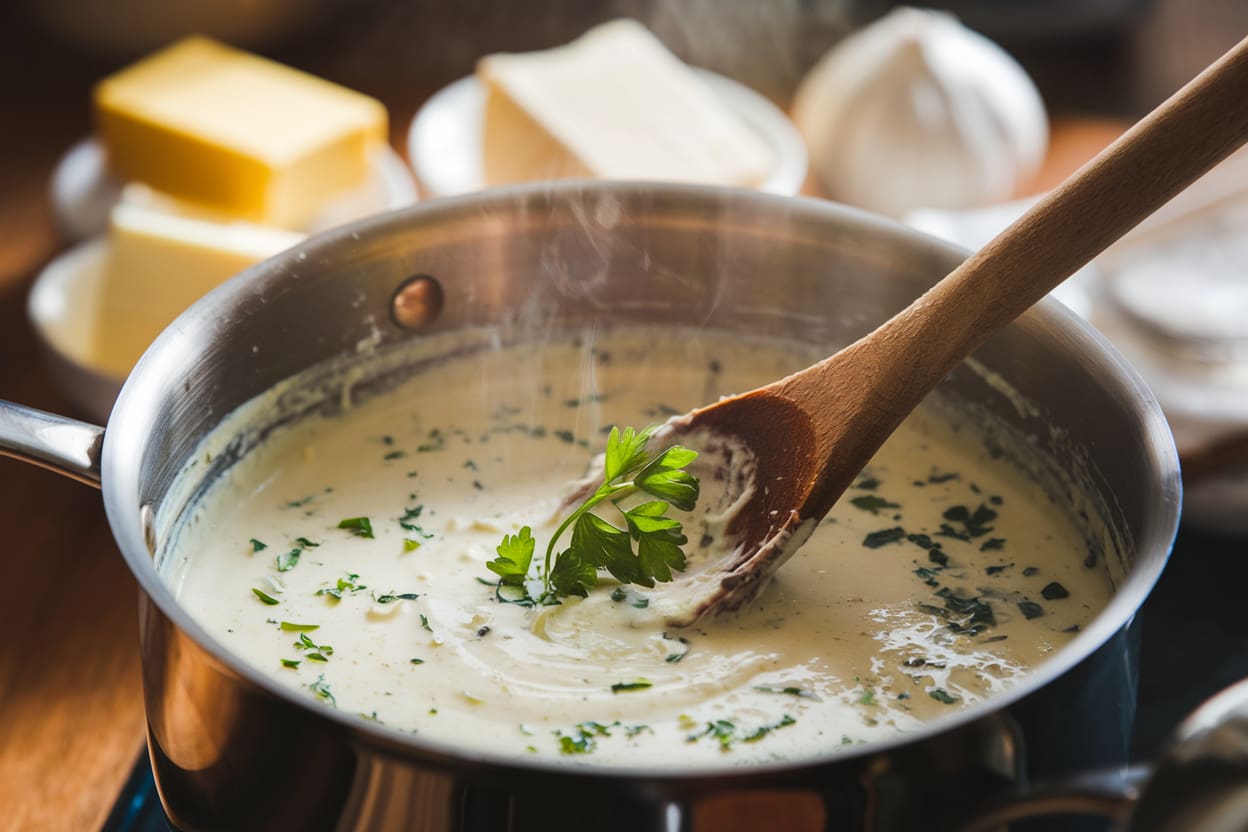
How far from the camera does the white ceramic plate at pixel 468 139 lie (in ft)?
6.18

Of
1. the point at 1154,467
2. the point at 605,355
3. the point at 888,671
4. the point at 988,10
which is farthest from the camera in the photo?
the point at 988,10

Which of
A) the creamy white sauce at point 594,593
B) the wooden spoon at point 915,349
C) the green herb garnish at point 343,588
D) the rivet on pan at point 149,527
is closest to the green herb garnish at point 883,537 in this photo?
the creamy white sauce at point 594,593

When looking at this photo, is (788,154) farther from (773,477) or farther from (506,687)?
(506,687)

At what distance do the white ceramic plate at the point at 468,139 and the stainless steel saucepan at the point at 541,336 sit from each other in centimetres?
52

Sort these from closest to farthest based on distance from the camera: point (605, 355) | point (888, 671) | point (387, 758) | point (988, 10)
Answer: point (387, 758)
point (888, 671)
point (605, 355)
point (988, 10)

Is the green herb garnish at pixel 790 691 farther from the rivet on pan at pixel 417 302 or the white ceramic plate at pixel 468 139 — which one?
the white ceramic plate at pixel 468 139

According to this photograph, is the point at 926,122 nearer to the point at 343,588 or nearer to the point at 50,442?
the point at 343,588

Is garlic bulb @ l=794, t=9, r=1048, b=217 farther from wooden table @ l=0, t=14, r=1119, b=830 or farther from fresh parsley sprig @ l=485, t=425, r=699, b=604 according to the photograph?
wooden table @ l=0, t=14, r=1119, b=830

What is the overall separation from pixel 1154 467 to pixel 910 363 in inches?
7.9

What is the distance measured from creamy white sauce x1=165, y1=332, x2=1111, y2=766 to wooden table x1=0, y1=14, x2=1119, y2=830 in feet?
0.68

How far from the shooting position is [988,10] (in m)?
2.32

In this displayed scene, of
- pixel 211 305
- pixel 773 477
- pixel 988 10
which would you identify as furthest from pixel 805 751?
pixel 988 10

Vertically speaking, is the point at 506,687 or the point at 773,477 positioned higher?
the point at 773,477

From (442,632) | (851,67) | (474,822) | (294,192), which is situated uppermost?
(851,67)
